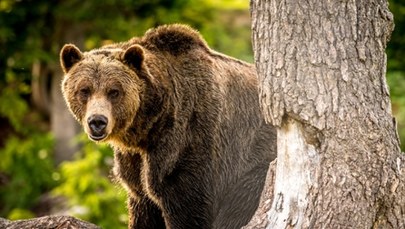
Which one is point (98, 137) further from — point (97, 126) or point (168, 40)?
point (168, 40)

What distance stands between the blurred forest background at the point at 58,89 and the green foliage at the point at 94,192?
Answer: 0.05 ft

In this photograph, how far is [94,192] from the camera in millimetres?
14688

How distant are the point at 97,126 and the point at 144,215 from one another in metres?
1.25

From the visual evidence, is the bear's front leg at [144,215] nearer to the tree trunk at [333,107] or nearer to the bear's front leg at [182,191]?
the bear's front leg at [182,191]

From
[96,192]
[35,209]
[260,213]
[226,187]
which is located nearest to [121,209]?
[96,192]

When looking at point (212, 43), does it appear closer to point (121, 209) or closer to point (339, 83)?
point (121, 209)

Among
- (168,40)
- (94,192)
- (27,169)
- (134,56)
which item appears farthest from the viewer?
(27,169)

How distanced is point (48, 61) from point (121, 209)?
283cm

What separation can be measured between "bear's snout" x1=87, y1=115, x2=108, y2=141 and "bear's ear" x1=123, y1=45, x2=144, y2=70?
556 mm

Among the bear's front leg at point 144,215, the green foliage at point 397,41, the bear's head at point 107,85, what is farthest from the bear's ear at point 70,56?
the green foliage at point 397,41

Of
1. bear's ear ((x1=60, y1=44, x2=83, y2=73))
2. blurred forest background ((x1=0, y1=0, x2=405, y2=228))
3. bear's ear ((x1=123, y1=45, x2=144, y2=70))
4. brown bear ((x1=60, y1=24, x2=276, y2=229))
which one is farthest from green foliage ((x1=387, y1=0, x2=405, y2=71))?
bear's ear ((x1=60, y1=44, x2=83, y2=73))

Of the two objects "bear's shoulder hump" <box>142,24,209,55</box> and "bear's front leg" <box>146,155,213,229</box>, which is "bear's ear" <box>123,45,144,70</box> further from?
"bear's front leg" <box>146,155,213,229</box>

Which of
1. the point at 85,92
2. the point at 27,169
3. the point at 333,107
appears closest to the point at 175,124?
the point at 85,92

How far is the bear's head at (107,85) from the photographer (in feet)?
24.5
